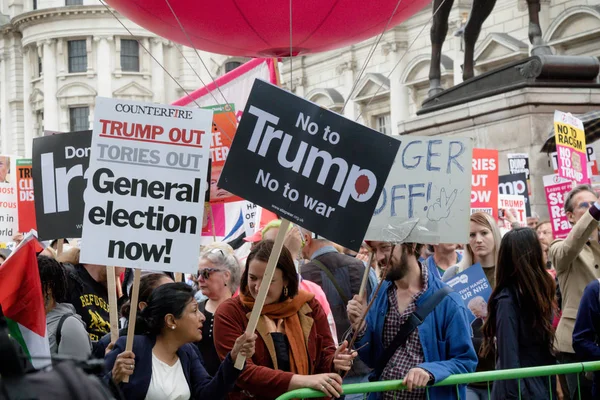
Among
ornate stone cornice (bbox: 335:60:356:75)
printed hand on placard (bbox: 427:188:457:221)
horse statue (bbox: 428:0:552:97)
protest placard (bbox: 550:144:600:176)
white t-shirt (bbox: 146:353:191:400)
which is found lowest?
white t-shirt (bbox: 146:353:191:400)

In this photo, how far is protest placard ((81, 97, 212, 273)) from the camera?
14.6 feet

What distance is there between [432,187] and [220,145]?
146 inches

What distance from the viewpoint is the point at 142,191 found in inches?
178

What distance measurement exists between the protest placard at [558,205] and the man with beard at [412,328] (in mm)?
4542

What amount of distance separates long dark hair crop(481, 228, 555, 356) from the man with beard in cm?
54

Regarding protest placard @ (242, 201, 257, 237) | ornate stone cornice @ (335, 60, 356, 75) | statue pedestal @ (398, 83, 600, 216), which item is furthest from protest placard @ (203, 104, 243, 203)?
ornate stone cornice @ (335, 60, 356, 75)

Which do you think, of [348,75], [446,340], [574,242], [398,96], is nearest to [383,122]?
[348,75]

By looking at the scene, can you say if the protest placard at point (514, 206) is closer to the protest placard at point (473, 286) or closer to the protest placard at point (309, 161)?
the protest placard at point (473, 286)

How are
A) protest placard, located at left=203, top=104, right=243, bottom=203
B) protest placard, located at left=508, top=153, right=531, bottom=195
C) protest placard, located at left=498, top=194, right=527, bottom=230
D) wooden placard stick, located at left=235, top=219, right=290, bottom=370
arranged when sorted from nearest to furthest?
wooden placard stick, located at left=235, top=219, right=290, bottom=370 → protest placard, located at left=203, top=104, right=243, bottom=203 → protest placard, located at left=498, top=194, right=527, bottom=230 → protest placard, located at left=508, top=153, right=531, bottom=195

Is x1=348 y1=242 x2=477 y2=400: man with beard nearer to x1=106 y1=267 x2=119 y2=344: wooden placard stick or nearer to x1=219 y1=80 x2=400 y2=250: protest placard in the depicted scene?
x1=219 y1=80 x2=400 y2=250: protest placard

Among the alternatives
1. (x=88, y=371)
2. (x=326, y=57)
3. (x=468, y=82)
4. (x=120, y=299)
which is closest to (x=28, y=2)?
(x=326, y=57)

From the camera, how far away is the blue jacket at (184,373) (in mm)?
4250

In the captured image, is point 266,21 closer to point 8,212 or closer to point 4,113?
point 8,212

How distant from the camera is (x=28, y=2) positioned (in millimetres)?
59406
